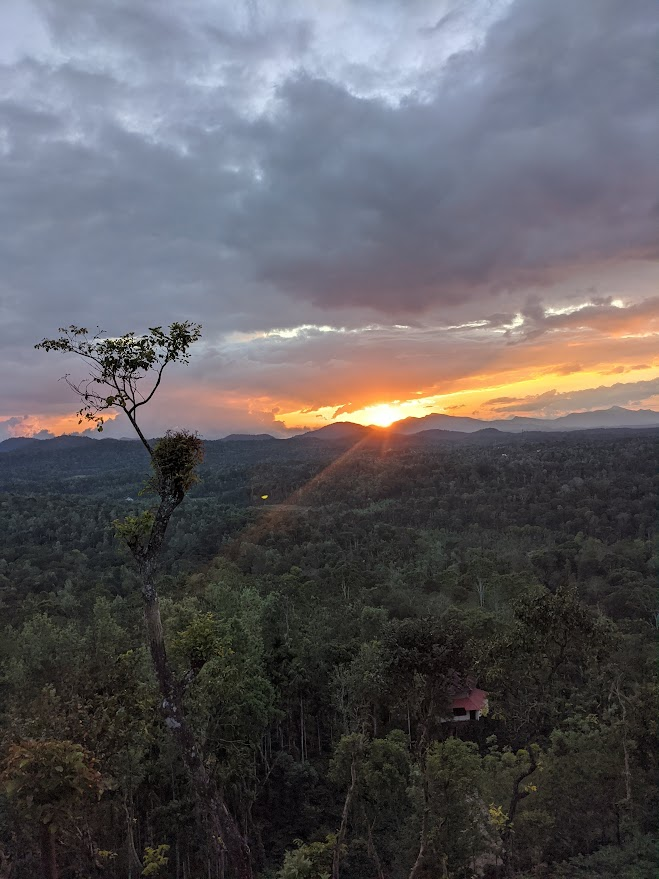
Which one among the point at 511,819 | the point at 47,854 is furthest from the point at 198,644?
the point at 511,819

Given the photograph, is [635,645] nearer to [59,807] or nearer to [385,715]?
[385,715]

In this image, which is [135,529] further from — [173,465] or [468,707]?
[468,707]

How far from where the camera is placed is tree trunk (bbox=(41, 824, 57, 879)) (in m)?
8.01

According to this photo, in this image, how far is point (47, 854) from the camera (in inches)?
318

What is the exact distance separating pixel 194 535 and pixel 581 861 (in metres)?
71.2

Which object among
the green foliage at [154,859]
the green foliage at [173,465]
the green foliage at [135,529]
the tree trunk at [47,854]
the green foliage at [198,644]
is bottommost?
the green foliage at [154,859]

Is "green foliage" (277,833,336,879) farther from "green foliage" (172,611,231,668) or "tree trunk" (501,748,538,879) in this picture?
"green foliage" (172,611,231,668)

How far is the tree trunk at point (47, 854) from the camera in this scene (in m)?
8.01

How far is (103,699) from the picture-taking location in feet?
36.3

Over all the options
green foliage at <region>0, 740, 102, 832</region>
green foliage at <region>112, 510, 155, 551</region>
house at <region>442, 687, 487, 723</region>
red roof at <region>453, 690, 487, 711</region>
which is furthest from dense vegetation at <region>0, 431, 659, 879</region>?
red roof at <region>453, 690, 487, 711</region>

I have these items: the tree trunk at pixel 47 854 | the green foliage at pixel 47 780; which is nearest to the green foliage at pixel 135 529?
the green foliage at pixel 47 780

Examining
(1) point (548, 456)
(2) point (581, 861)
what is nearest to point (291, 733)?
(2) point (581, 861)

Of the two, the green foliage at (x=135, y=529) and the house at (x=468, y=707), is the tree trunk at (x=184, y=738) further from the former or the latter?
the house at (x=468, y=707)

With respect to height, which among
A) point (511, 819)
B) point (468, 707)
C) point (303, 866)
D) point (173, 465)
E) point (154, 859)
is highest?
point (173, 465)
